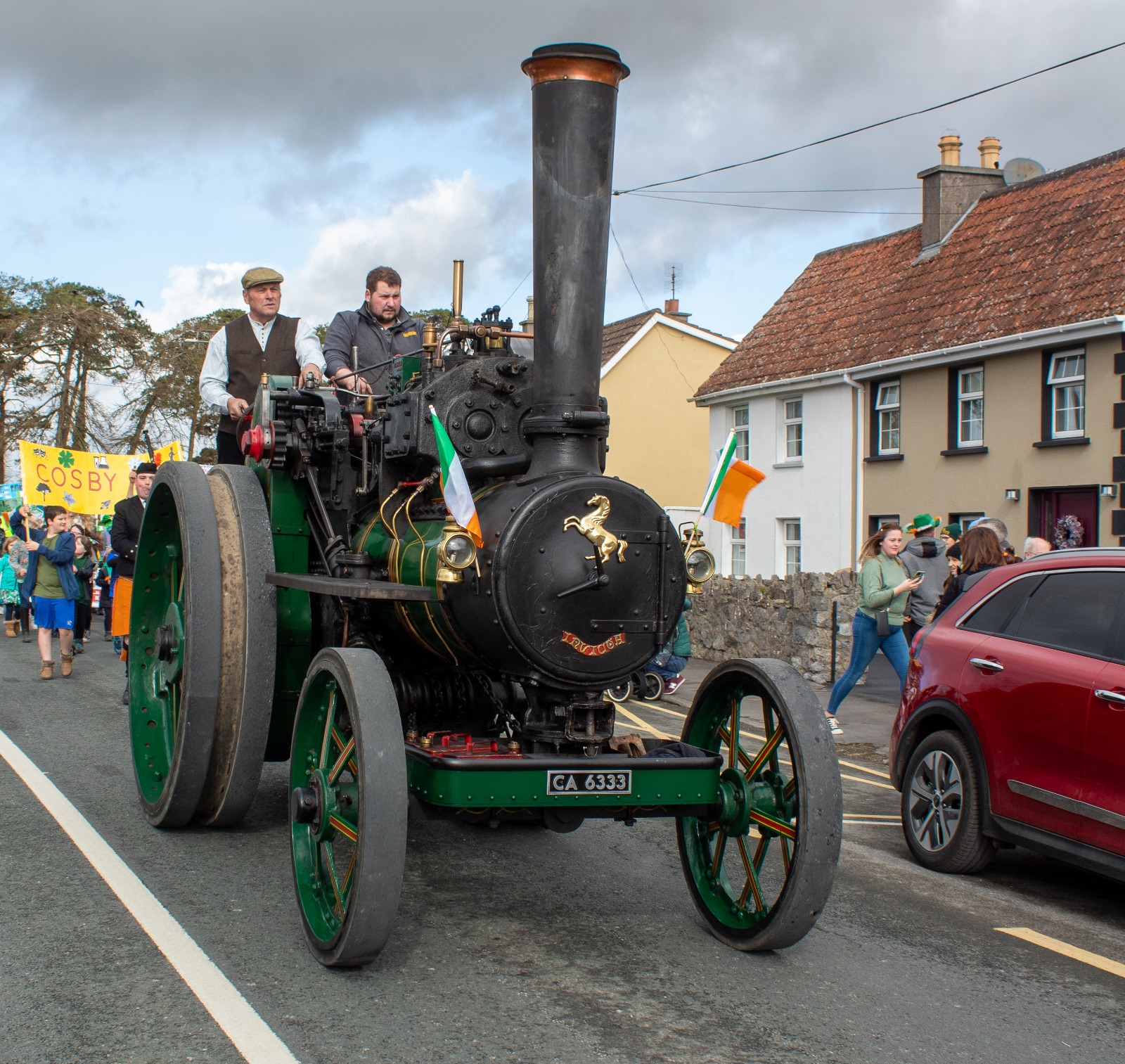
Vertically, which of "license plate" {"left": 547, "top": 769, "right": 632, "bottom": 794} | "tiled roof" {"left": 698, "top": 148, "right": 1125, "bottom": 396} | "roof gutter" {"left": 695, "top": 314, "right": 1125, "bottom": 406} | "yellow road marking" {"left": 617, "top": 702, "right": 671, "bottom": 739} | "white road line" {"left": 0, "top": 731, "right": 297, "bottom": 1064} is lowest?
"yellow road marking" {"left": 617, "top": 702, "right": 671, "bottom": 739}

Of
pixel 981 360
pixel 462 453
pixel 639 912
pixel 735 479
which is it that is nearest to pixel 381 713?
pixel 462 453

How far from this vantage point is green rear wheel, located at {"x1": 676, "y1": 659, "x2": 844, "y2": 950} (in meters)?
4.23

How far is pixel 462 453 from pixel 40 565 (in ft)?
30.5

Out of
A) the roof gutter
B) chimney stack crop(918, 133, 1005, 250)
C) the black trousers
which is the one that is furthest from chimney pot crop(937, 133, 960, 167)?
the black trousers

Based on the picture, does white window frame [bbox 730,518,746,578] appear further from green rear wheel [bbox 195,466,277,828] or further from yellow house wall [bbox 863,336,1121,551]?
green rear wheel [bbox 195,466,277,828]

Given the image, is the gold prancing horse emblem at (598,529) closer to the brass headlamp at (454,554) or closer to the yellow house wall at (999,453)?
the brass headlamp at (454,554)

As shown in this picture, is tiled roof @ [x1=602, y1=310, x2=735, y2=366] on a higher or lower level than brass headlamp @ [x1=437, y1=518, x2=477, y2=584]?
higher

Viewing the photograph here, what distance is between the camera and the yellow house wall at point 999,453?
62.9 ft

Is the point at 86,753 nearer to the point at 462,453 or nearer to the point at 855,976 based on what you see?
the point at 462,453

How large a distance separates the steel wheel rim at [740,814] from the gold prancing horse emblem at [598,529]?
2.46ft

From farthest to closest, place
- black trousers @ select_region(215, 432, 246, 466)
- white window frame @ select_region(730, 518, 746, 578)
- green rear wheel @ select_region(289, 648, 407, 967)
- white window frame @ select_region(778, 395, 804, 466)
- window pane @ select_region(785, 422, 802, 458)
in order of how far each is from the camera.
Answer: white window frame @ select_region(730, 518, 746, 578), window pane @ select_region(785, 422, 802, 458), white window frame @ select_region(778, 395, 804, 466), black trousers @ select_region(215, 432, 246, 466), green rear wheel @ select_region(289, 648, 407, 967)

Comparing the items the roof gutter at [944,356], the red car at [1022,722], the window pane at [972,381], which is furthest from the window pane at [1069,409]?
the red car at [1022,722]

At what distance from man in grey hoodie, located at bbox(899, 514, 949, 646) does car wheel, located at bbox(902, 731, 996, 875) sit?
4707mm

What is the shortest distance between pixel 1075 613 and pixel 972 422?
17132mm
